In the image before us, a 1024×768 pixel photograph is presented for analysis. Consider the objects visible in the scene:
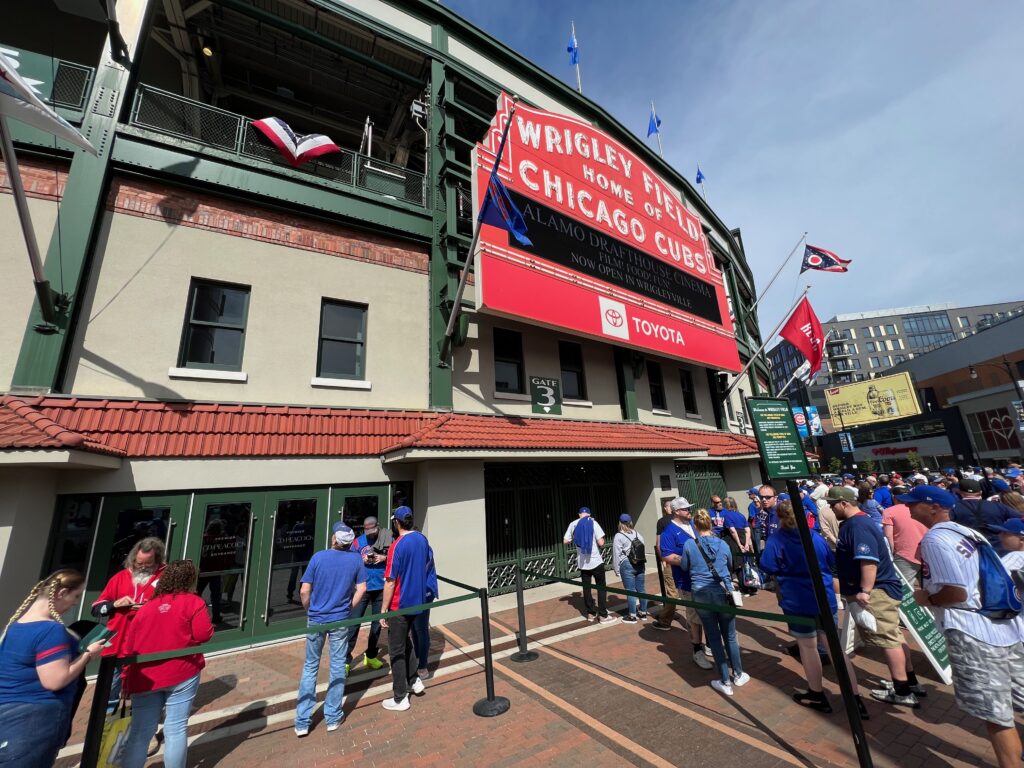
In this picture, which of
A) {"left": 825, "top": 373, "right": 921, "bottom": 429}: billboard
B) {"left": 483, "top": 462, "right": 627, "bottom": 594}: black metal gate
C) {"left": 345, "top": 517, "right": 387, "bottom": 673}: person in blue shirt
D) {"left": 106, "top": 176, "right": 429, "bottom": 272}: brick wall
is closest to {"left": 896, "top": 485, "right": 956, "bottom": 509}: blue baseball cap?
{"left": 345, "top": 517, "right": 387, "bottom": 673}: person in blue shirt

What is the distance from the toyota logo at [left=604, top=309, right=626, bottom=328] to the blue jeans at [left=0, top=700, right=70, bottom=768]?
1061 cm

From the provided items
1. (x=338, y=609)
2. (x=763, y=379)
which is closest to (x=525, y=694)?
(x=338, y=609)

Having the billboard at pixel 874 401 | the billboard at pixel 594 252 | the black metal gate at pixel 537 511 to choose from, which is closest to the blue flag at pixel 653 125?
the billboard at pixel 594 252

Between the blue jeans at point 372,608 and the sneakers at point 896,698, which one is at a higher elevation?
the blue jeans at point 372,608

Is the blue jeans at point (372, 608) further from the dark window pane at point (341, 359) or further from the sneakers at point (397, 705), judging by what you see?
the dark window pane at point (341, 359)

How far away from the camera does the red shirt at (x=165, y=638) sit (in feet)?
10.8

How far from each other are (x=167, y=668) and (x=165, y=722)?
0.48 m

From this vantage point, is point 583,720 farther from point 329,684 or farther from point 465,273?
point 465,273

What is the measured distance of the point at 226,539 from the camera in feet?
22.9

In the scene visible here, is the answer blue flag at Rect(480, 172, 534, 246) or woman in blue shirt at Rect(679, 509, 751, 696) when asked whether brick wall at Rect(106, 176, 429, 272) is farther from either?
woman in blue shirt at Rect(679, 509, 751, 696)

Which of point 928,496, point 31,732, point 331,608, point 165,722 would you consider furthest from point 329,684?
point 928,496

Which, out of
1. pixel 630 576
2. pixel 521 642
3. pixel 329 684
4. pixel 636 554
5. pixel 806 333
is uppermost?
pixel 806 333

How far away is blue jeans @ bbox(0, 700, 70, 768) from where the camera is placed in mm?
2598

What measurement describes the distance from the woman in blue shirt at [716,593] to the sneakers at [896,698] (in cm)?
124
